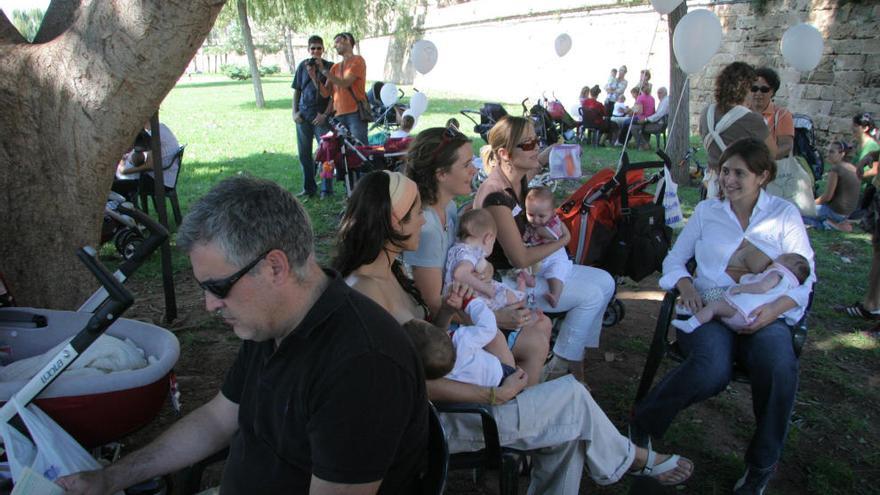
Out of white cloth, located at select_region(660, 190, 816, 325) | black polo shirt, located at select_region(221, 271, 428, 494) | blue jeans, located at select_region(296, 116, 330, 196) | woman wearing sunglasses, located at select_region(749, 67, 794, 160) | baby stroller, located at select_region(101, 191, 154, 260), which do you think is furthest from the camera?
blue jeans, located at select_region(296, 116, 330, 196)

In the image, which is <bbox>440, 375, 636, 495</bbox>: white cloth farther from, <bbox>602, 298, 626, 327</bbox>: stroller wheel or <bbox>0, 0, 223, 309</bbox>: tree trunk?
<bbox>602, 298, 626, 327</bbox>: stroller wheel

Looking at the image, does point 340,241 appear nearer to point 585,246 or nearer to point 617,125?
point 585,246

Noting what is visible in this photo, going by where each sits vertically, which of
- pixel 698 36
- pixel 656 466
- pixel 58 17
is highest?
pixel 698 36

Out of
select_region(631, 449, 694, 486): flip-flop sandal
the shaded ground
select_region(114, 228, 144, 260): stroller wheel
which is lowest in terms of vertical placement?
the shaded ground

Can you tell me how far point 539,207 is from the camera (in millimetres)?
3357

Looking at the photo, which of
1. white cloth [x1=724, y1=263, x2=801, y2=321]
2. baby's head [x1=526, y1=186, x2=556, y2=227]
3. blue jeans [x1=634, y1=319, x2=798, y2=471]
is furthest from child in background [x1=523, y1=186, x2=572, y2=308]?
white cloth [x1=724, y1=263, x2=801, y2=321]

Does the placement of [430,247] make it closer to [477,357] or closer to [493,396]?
[477,357]

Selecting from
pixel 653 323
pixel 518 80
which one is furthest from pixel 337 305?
pixel 518 80

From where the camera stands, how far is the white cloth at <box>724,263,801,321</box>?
2760mm

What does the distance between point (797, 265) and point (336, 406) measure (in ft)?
8.22

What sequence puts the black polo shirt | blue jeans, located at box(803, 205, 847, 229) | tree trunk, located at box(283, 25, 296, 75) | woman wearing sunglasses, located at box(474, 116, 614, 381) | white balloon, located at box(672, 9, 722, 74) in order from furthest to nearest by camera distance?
tree trunk, located at box(283, 25, 296, 75) → blue jeans, located at box(803, 205, 847, 229) → white balloon, located at box(672, 9, 722, 74) → woman wearing sunglasses, located at box(474, 116, 614, 381) → the black polo shirt

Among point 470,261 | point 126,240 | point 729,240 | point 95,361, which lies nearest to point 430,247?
point 470,261

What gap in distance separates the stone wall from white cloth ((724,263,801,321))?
3.94 m

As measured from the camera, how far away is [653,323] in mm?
4504
